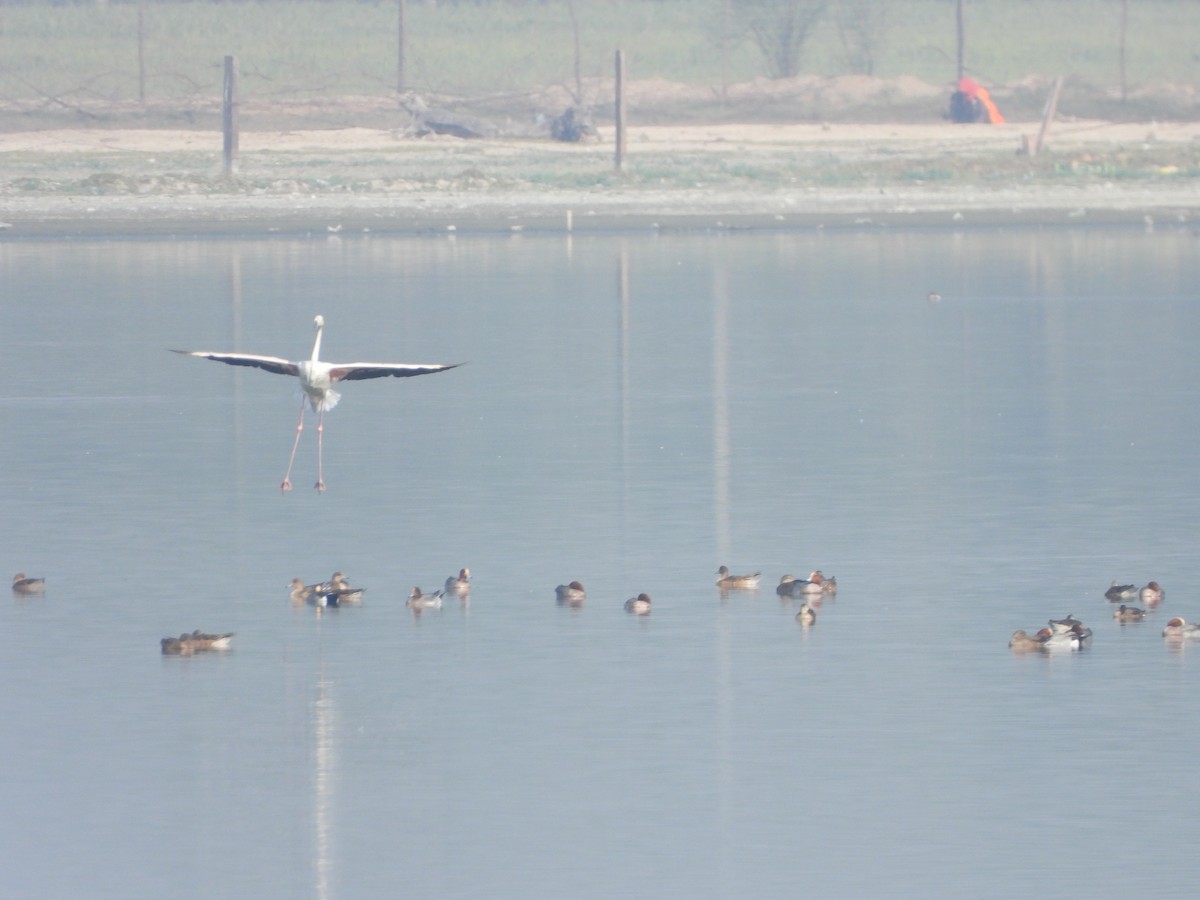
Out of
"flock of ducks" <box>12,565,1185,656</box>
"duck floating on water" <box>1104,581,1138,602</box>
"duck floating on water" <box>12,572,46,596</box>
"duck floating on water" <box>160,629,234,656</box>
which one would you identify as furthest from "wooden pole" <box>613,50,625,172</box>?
"duck floating on water" <box>160,629,234,656</box>

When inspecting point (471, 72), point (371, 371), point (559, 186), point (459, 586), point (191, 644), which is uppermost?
point (471, 72)

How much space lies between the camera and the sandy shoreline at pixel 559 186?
42938 mm

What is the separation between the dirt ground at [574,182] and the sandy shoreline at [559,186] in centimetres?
5

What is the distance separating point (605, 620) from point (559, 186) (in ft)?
111

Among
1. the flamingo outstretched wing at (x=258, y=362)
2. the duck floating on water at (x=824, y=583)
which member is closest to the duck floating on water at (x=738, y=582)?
the duck floating on water at (x=824, y=583)

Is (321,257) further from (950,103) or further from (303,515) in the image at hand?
(950,103)

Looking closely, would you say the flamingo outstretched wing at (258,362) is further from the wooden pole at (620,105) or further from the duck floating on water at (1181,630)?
the wooden pole at (620,105)

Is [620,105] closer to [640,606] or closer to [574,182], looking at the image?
[574,182]

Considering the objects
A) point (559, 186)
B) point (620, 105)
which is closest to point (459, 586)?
point (559, 186)

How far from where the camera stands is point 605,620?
12.5 m

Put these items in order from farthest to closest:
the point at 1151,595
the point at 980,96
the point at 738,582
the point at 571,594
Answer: the point at 980,96 → the point at 738,582 → the point at 571,594 → the point at 1151,595

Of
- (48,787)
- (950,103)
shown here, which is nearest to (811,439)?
(48,787)

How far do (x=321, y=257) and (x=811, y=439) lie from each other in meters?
19.5

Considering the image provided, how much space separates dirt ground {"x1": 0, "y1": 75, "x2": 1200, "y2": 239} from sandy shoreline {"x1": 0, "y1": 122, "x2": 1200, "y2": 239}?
5 centimetres
